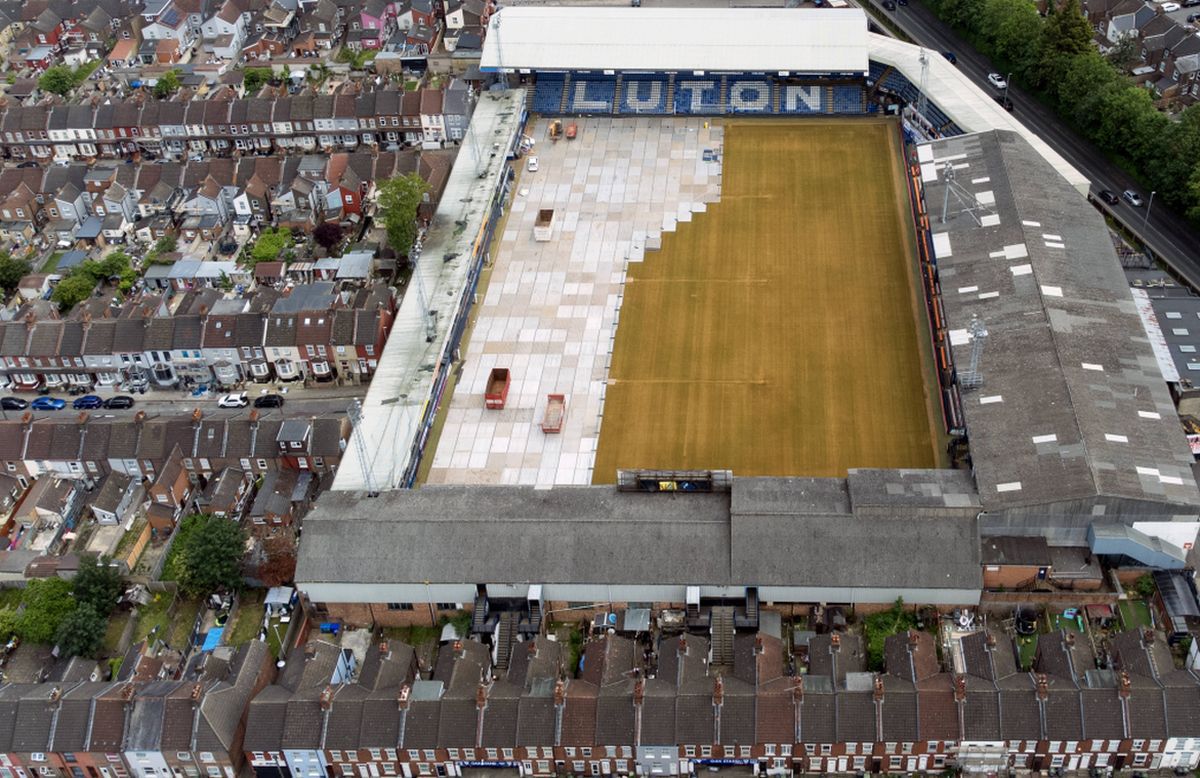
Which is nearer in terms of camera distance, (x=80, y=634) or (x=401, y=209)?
(x=80, y=634)

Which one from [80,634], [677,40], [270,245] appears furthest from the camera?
[677,40]

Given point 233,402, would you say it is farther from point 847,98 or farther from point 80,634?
point 847,98

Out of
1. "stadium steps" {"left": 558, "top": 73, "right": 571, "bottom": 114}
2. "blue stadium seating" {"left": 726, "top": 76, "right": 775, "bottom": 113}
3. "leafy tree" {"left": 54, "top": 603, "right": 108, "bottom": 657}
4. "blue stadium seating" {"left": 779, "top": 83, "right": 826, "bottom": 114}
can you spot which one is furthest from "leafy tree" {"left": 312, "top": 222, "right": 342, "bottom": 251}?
"blue stadium seating" {"left": 779, "top": 83, "right": 826, "bottom": 114}

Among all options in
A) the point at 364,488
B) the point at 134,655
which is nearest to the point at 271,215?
the point at 364,488

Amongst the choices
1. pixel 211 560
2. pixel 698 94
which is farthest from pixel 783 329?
pixel 211 560

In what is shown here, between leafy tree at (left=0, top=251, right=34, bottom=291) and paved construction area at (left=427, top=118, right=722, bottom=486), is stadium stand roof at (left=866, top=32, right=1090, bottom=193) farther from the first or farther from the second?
leafy tree at (left=0, top=251, right=34, bottom=291)

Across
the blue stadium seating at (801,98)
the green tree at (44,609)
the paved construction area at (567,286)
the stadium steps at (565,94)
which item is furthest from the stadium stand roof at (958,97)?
the green tree at (44,609)

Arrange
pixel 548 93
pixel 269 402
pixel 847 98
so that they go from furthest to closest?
pixel 548 93
pixel 847 98
pixel 269 402

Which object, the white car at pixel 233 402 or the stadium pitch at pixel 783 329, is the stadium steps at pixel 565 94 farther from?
the white car at pixel 233 402
